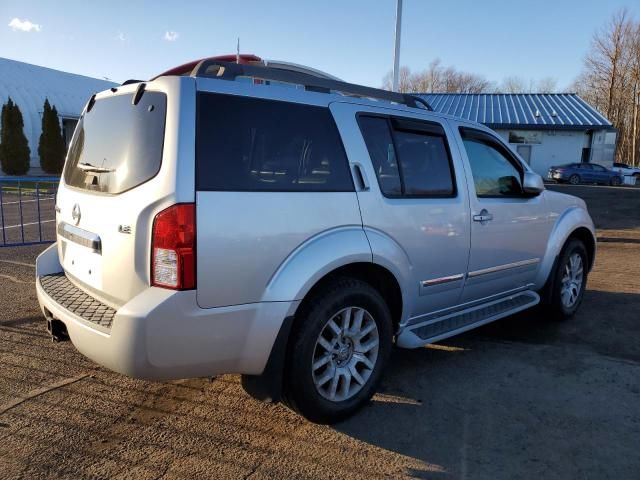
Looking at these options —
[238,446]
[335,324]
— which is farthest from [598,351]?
[238,446]

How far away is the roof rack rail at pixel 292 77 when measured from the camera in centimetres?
296

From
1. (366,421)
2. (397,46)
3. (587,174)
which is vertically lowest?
(366,421)

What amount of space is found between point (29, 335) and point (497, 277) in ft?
13.6

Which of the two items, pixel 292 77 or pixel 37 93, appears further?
pixel 37 93

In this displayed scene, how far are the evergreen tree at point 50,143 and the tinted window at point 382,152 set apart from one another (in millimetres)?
26893

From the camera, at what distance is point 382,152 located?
3.53 meters

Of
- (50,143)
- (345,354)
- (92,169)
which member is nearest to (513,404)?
(345,354)

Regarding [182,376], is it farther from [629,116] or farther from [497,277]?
[629,116]

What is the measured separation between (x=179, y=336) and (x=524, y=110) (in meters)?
39.4

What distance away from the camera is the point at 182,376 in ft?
8.82

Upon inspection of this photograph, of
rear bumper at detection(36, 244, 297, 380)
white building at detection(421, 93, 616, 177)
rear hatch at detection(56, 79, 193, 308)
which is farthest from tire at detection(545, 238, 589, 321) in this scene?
white building at detection(421, 93, 616, 177)

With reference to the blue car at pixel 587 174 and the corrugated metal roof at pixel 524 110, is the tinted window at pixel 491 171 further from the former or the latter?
the blue car at pixel 587 174

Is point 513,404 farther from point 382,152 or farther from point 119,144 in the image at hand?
point 119,144

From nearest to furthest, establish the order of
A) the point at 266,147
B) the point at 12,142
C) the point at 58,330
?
the point at 266,147, the point at 58,330, the point at 12,142
